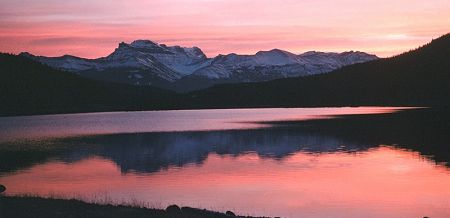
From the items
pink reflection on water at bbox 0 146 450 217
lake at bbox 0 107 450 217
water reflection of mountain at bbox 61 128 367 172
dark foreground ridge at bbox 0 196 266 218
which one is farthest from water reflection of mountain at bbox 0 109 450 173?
dark foreground ridge at bbox 0 196 266 218

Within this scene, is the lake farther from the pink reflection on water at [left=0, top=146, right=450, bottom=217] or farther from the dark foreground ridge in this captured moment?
the dark foreground ridge

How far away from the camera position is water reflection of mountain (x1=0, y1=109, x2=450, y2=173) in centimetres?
6494

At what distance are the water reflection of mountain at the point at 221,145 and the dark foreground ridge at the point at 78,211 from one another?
23.4 m

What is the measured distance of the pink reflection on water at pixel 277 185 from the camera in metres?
35.8

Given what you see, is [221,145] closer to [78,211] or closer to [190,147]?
[190,147]

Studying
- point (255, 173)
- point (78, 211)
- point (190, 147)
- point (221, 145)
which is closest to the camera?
point (78, 211)

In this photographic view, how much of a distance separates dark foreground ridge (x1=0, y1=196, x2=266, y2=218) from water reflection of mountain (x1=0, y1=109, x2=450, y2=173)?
23424 mm

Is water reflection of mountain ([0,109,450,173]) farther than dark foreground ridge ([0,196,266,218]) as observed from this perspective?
Yes

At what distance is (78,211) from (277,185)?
19.0m

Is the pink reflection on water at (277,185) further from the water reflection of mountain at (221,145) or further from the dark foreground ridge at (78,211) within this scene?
the dark foreground ridge at (78,211)

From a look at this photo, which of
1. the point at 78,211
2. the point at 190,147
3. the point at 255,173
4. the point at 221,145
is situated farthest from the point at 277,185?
the point at 221,145

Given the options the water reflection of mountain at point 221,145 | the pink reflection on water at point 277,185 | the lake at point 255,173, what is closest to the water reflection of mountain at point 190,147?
the water reflection of mountain at point 221,145

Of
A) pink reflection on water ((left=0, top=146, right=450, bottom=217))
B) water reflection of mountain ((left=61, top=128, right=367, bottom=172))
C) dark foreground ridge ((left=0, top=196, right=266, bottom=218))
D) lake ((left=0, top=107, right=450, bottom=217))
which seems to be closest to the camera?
dark foreground ridge ((left=0, top=196, right=266, bottom=218))

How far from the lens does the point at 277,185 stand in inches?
1758
